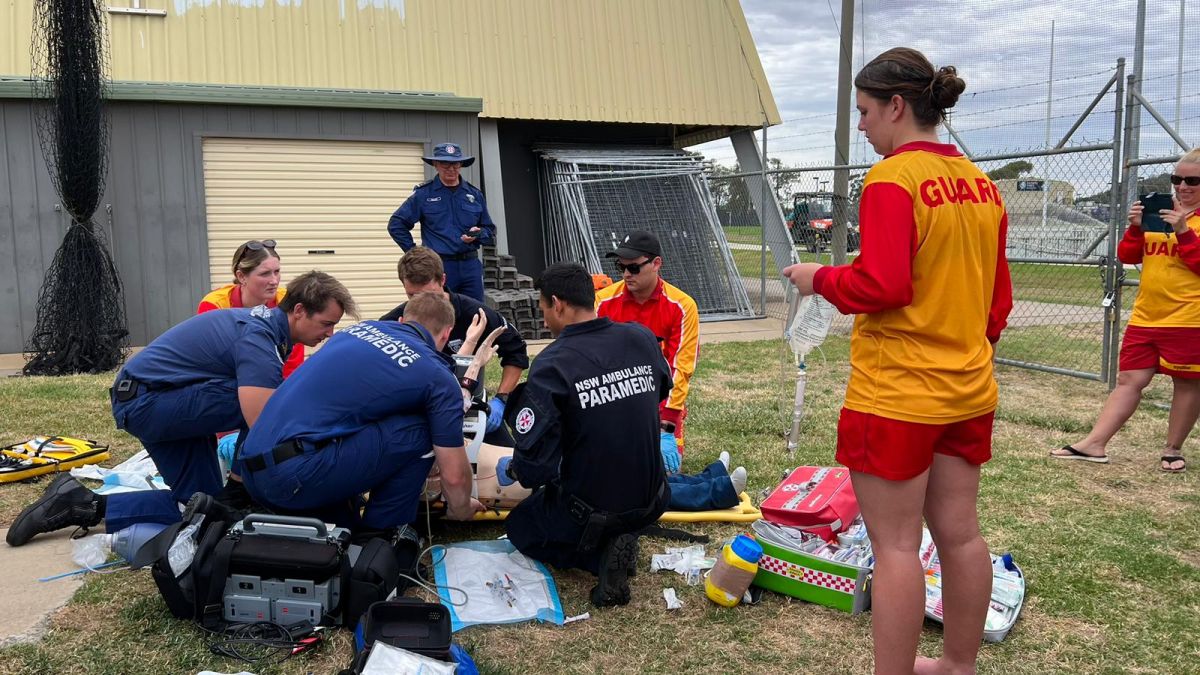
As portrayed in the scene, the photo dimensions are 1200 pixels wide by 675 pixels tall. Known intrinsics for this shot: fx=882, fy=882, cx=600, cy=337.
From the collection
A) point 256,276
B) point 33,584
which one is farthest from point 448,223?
point 33,584

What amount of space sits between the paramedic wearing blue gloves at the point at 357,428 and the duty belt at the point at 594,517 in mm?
459

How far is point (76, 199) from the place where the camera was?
28.9 feet

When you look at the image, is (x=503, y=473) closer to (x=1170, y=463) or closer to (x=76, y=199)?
(x=1170, y=463)

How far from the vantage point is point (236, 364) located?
3664 mm

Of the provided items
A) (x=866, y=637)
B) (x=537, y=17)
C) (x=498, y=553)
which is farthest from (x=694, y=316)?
(x=537, y=17)

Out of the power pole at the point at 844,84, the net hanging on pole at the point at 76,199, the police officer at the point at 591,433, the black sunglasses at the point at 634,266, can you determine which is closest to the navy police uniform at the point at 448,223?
the black sunglasses at the point at 634,266

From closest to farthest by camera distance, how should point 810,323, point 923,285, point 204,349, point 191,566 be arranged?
point 923,285
point 191,566
point 204,349
point 810,323

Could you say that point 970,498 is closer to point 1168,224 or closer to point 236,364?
point 236,364

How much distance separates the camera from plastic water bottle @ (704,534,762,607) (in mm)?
3379

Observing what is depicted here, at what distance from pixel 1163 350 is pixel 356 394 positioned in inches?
182

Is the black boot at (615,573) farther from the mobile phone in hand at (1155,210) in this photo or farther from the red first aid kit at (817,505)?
the mobile phone in hand at (1155,210)

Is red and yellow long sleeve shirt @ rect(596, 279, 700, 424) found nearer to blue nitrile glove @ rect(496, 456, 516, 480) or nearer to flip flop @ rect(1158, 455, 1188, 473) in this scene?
blue nitrile glove @ rect(496, 456, 516, 480)

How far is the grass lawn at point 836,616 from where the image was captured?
119 inches

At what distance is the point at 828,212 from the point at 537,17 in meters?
4.92
